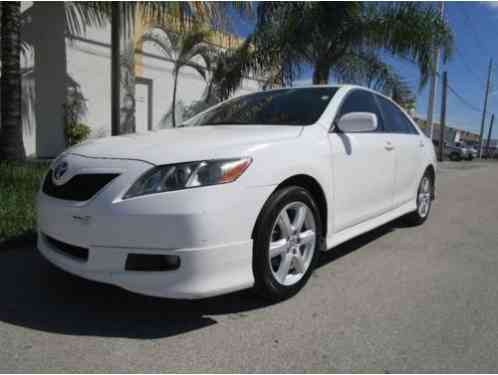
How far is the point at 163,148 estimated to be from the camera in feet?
7.88

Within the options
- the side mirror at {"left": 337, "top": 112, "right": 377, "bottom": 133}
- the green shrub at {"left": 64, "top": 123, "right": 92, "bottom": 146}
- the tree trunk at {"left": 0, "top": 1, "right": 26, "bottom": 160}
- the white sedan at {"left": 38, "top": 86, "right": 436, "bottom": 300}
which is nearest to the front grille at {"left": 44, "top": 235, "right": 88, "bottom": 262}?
the white sedan at {"left": 38, "top": 86, "right": 436, "bottom": 300}

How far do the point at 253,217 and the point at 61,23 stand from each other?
9768 mm

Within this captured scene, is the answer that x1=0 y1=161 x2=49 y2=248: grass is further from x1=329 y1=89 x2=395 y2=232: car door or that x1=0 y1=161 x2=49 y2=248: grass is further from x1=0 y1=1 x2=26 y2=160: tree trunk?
x1=329 y1=89 x2=395 y2=232: car door

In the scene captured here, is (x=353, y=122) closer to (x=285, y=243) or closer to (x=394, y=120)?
(x=285, y=243)

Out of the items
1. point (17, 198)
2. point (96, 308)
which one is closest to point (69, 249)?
point (96, 308)

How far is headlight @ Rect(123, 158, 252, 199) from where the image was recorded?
2.20 metres

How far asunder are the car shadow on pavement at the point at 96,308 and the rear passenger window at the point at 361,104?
172cm

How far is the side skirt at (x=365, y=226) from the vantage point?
122 inches

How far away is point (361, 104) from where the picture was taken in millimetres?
3721

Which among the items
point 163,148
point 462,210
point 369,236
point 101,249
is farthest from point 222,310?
point 462,210

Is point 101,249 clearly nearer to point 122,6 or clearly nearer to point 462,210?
point 462,210

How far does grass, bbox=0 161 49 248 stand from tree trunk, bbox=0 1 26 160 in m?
0.50

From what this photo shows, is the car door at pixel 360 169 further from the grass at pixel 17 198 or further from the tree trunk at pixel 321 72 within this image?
the tree trunk at pixel 321 72

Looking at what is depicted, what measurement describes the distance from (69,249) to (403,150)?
3.18 meters
